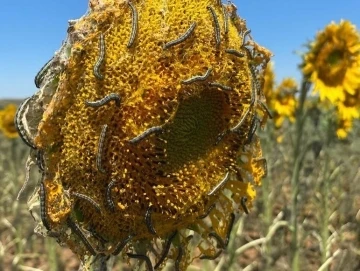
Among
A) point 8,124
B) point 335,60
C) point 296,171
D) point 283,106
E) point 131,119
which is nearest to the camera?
point 131,119

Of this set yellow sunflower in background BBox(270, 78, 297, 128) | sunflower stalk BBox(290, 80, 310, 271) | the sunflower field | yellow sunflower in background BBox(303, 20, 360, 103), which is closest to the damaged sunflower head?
the sunflower field

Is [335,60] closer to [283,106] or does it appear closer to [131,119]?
[283,106]

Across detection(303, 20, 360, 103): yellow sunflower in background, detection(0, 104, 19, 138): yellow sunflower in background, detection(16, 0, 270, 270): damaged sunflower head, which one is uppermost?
detection(303, 20, 360, 103): yellow sunflower in background

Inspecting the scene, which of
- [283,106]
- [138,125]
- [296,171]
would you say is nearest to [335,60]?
[296,171]

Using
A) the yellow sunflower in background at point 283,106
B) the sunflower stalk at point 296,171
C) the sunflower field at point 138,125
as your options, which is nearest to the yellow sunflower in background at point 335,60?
the sunflower stalk at point 296,171

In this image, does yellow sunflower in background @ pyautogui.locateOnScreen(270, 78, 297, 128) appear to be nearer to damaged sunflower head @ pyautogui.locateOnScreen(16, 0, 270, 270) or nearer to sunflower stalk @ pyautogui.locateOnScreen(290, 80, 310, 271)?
sunflower stalk @ pyautogui.locateOnScreen(290, 80, 310, 271)

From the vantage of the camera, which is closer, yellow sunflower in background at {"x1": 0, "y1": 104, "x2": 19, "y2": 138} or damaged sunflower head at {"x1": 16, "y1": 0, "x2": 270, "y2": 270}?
damaged sunflower head at {"x1": 16, "y1": 0, "x2": 270, "y2": 270}

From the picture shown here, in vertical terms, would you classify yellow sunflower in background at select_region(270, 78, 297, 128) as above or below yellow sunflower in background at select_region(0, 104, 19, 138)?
above
